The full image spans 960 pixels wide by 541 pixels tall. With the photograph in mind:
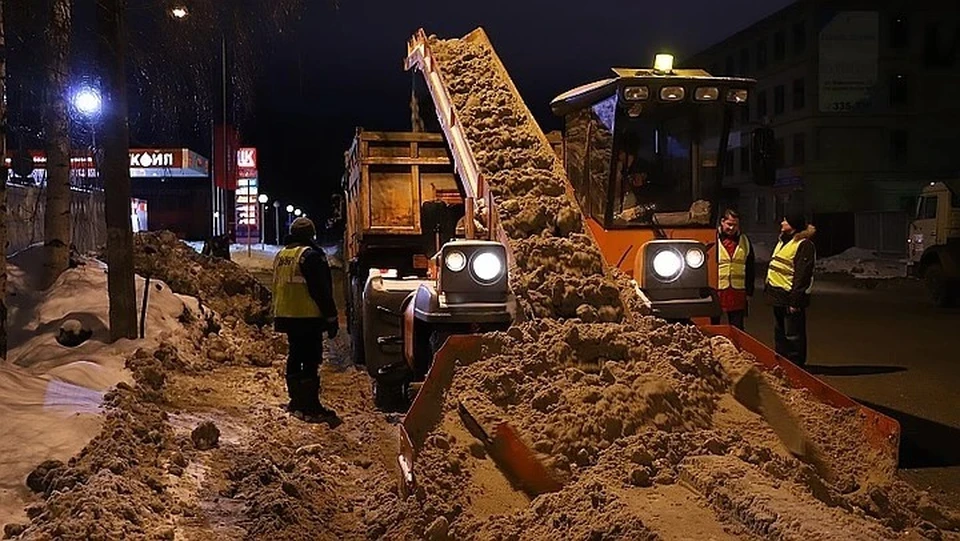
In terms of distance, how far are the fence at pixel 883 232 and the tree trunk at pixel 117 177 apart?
1309 inches

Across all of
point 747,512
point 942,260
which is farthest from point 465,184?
point 942,260

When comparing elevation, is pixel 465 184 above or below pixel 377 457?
above

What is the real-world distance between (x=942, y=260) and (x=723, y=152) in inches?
608

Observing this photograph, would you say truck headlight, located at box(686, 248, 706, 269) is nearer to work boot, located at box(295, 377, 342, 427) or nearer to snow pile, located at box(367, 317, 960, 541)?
snow pile, located at box(367, 317, 960, 541)

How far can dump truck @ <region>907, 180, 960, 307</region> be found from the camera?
65.7ft

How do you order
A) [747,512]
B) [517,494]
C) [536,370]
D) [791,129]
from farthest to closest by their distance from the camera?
[791,129], [536,370], [517,494], [747,512]

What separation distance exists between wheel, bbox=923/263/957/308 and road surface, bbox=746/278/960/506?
320 mm

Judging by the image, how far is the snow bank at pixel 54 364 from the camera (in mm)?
5285

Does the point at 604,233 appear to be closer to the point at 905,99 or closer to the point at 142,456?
the point at 142,456

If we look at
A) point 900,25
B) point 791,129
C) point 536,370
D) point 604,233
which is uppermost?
point 900,25

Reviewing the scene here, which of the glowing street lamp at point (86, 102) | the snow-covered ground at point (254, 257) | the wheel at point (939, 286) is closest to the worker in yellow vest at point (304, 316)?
the glowing street lamp at point (86, 102)

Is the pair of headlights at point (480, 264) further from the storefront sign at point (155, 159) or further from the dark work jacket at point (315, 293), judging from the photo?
the storefront sign at point (155, 159)

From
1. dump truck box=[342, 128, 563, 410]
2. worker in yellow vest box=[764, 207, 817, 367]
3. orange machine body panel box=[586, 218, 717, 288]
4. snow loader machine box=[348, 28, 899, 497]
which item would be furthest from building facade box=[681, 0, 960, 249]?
orange machine body panel box=[586, 218, 717, 288]

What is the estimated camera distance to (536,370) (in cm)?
519
